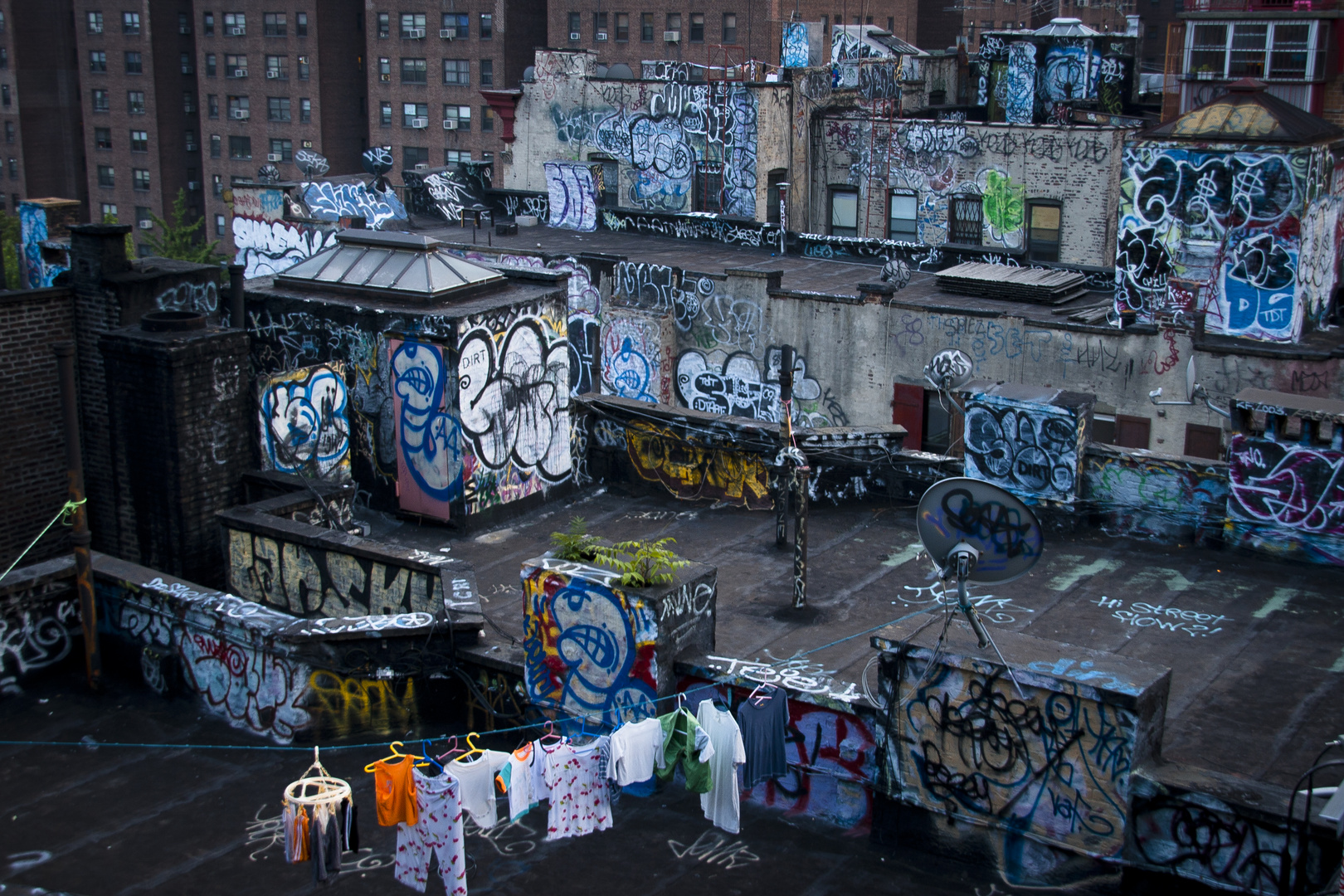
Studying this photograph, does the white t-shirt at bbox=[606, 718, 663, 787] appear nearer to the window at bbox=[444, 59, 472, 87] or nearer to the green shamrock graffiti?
the green shamrock graffiti

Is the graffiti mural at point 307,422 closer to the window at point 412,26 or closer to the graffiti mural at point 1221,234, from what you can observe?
the graffiti mural at point 1221,234

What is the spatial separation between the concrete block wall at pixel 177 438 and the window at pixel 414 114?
226 feet

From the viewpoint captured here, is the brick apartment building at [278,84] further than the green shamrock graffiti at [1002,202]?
Yes

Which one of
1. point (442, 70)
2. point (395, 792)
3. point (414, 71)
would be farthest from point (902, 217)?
point (414, 71)

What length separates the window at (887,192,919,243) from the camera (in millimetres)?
38094

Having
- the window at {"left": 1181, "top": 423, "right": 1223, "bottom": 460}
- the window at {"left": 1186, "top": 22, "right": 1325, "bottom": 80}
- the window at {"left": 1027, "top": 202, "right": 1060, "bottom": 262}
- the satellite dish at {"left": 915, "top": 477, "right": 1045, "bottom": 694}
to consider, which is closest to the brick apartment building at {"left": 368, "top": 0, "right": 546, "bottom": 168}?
the window at {"left": 1186, "top": 22, "right": 1325, "bottom": 80}

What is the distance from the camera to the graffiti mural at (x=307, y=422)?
1585cm

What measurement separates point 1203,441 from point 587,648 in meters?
16.6

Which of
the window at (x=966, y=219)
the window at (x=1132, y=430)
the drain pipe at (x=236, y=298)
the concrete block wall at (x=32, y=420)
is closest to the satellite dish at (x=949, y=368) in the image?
the window at (x=1132, y=430)

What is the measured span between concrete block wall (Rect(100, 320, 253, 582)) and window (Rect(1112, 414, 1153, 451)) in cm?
1659

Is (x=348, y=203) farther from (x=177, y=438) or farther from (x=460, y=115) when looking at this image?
(x=460, y=115)

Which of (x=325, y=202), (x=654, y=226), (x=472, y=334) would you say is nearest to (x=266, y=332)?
(x=472, y=334)

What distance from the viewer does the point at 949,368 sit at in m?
26.3

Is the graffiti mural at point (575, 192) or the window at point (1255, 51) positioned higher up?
the window at point (1255, 51)
